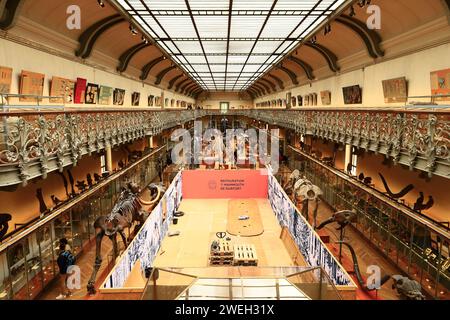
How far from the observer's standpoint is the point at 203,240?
11.7 m

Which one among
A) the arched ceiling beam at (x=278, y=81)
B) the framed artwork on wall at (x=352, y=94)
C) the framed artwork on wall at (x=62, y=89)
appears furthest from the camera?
the arched ceiling beam at (x=278, y=81)

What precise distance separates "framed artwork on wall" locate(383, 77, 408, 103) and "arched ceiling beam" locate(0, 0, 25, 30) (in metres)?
12.7

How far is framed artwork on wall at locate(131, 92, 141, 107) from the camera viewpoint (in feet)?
69.3

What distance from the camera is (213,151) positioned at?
23.5 m

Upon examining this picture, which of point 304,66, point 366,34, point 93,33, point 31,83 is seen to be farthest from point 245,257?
point 304,66

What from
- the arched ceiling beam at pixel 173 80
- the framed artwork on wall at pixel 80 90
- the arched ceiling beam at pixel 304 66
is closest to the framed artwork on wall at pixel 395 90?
the arched ceiling beam at pixel 304 66

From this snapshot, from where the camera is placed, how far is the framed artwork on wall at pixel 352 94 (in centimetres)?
1567

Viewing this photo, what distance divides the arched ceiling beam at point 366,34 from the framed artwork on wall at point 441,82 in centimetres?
385

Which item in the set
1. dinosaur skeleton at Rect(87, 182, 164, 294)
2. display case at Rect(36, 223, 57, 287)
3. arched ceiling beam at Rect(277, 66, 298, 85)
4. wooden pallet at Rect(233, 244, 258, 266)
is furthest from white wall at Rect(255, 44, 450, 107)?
display case at Rect(36, 223, 57, 287)

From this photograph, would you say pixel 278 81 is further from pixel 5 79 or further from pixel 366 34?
pixel 5 79

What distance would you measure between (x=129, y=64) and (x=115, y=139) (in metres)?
10.3

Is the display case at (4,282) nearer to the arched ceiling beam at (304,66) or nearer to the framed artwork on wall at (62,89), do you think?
the framed artwork on wall at (62,89)

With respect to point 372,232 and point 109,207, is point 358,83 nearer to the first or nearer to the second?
point 372,232

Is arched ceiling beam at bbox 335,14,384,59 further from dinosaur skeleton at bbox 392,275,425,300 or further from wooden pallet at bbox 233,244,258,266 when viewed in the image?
dinosaur skeleton at bbox 392,275,425,300
